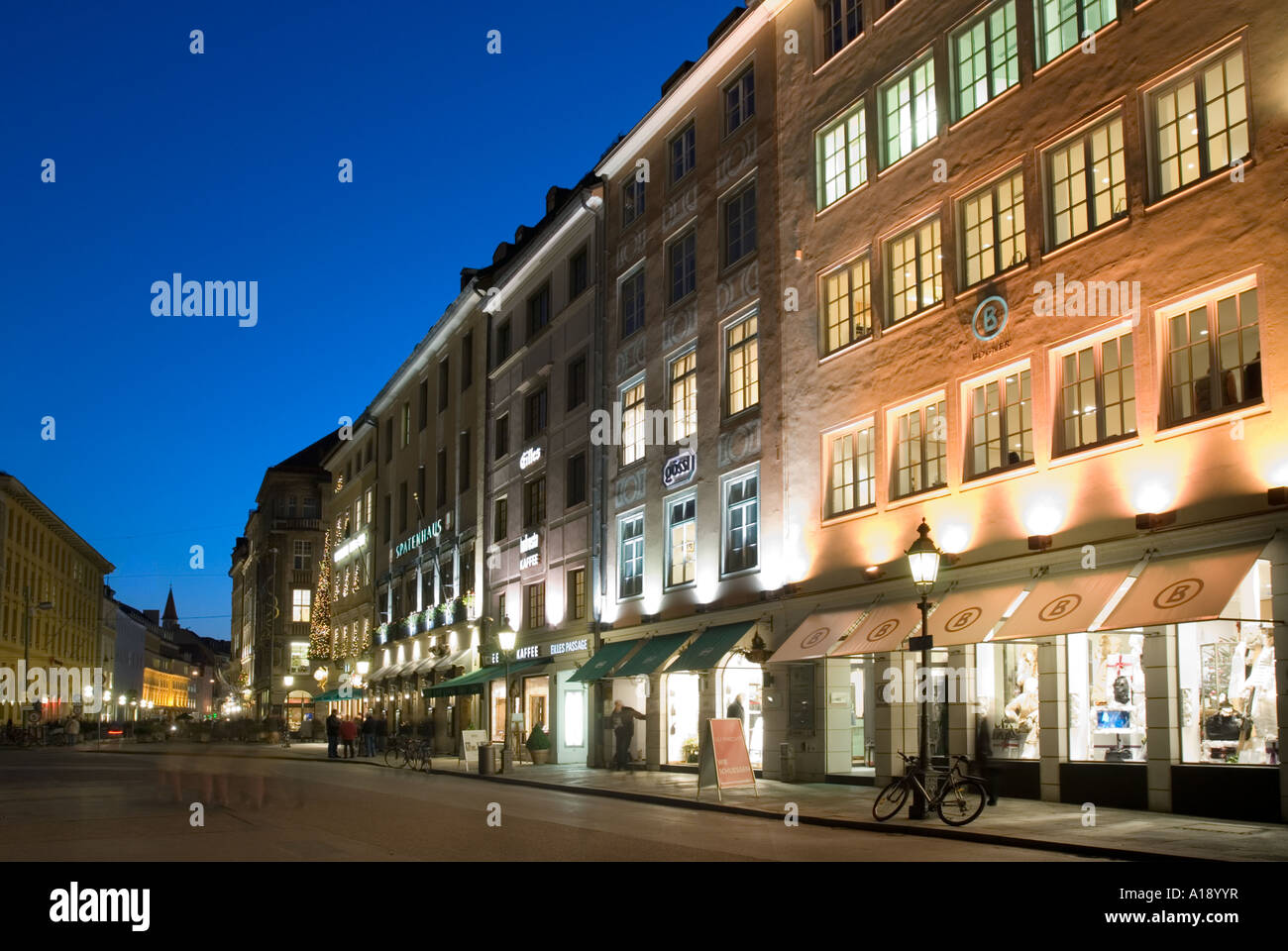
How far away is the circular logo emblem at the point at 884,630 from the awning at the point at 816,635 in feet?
3.23

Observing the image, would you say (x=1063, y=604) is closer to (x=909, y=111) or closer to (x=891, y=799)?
(x=891, y=799)

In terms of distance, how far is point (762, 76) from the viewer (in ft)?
100

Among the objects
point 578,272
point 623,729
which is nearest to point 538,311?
point 578,272

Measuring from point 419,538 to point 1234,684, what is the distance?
41923mm

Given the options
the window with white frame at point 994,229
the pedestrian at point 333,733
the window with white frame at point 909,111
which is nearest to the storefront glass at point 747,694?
the window with white frame at point 994,229

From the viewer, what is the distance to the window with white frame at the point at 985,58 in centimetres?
2266

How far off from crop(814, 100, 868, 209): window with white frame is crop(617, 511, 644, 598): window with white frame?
1096cm

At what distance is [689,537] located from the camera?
32.6 metres

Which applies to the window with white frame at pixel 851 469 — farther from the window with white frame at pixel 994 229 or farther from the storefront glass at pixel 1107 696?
the storefront glass at pixel 1107 696

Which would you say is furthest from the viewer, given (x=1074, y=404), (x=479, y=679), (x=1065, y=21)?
(x=479, y=679)

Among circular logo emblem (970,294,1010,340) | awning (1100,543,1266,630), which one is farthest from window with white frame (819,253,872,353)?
awning (1100,543,1266,630)

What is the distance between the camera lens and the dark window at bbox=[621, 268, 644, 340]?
119ft

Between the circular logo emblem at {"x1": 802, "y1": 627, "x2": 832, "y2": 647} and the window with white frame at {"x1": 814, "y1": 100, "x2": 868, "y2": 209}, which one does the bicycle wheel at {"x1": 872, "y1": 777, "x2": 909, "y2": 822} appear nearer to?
the circular logo emblem at {"x1": 802, "y1": 627, "x2": 832, "y2": 647}

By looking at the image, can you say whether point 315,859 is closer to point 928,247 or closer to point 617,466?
point 928,247
